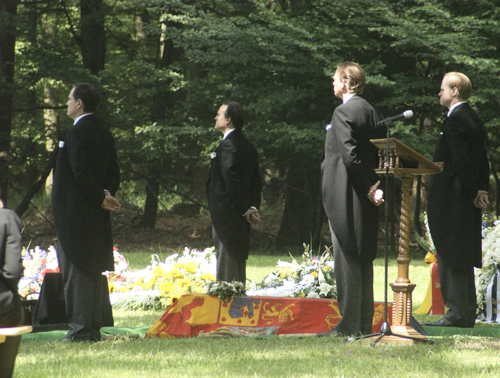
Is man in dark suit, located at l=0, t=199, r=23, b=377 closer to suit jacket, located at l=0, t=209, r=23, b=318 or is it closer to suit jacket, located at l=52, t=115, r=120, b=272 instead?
suit jacket, located at l=0, t=209, r=23, b=318

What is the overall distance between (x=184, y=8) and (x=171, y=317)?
12891 millimetres

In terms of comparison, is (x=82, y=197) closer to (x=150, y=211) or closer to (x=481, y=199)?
(x=481, y=199)

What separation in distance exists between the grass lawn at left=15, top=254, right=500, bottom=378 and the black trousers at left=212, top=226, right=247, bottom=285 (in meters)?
1.49

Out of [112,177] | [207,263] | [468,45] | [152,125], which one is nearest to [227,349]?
[112,177]

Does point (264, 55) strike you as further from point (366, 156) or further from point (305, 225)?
point (366, 156)

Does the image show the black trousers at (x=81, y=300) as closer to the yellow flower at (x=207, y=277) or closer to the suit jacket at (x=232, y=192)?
the suit jacket at (x=232, y=192)

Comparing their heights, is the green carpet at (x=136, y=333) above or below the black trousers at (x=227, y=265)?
below

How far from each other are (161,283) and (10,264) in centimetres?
531

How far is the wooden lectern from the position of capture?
7.72 meters

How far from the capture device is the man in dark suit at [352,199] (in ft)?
27.3

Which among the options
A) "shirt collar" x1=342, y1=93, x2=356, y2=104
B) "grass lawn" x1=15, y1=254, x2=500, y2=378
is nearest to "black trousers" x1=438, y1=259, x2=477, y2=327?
"grass lawn" x1=15, y1=254, x2=500, y2=378

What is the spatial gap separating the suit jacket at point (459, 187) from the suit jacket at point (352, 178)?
1465 mm

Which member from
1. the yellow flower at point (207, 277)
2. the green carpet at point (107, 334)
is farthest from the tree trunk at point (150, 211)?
the green carpet at point (107, 334)

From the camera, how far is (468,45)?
1983cm
